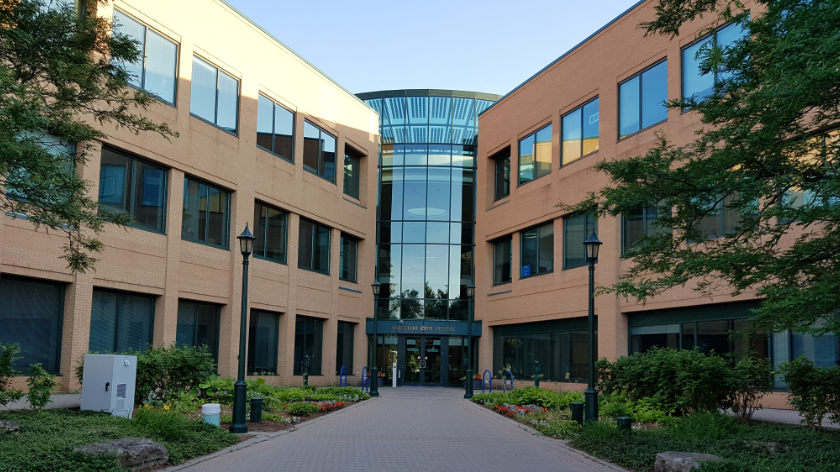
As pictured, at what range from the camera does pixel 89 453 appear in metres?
9.51

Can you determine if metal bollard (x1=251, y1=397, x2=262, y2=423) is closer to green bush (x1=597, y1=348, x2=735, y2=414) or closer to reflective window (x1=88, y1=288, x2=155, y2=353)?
reflective window (x1=88, y1=288, x2=155, y2=353)

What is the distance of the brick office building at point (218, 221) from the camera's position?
2139 cm

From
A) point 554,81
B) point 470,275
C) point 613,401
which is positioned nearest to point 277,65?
point 554,81

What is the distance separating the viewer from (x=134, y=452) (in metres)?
10.1

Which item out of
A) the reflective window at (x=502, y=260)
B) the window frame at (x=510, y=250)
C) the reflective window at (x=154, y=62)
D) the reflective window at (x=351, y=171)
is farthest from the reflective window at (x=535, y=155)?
the reflective window at (x=154, y=62)

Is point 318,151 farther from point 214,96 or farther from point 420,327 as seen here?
point 420,327

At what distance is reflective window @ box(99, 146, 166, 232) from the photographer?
2314 centimetres

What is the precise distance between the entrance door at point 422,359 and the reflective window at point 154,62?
1956 centimetres

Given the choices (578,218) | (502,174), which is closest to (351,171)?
(502,174)

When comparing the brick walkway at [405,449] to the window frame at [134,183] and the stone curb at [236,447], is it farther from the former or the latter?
the window frame at [134,183]

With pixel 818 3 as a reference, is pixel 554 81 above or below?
above

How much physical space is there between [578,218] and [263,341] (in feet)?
45.2

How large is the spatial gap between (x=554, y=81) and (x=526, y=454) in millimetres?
23689

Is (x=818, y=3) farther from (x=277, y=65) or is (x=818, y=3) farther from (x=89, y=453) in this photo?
(x=277, y=65)
